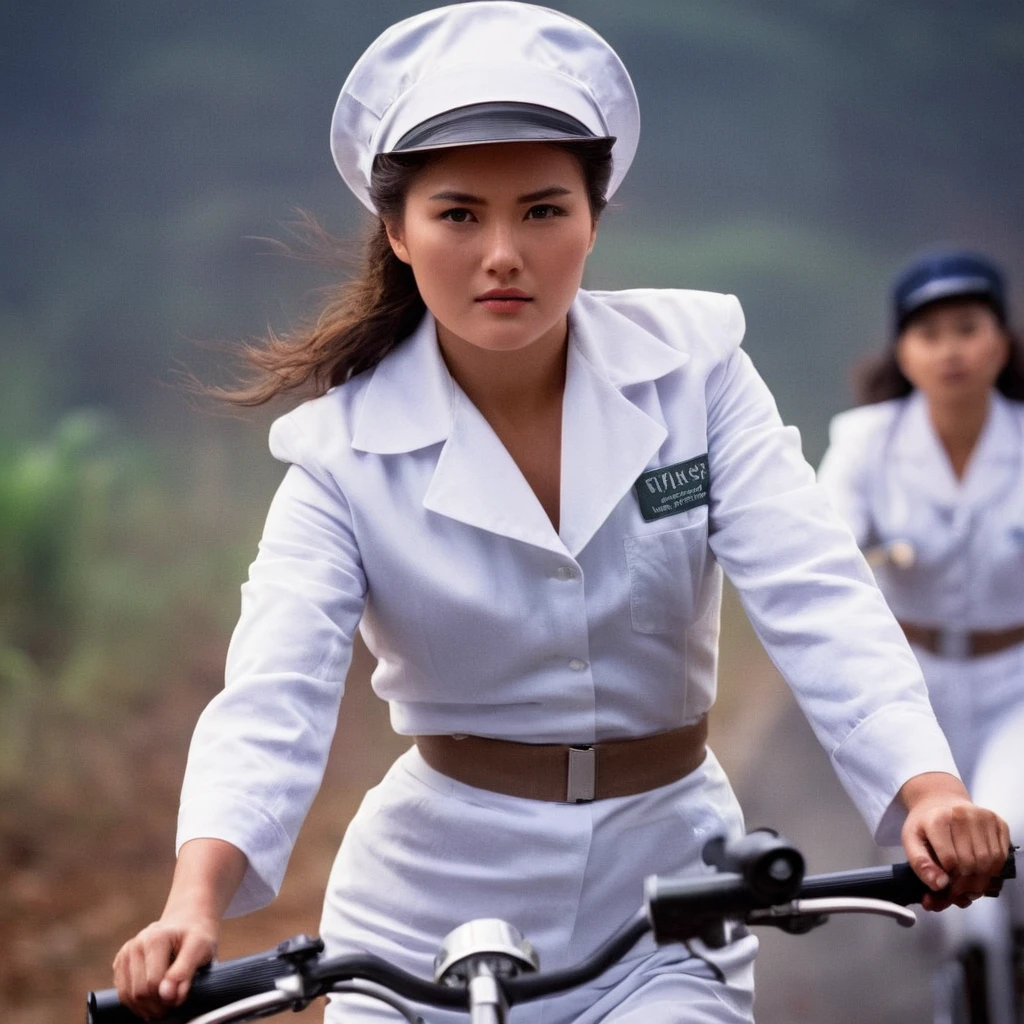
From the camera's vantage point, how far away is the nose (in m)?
2.24

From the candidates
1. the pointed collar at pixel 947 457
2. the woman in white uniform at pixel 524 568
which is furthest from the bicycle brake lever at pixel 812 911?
the pointed collar at pixel 947 457

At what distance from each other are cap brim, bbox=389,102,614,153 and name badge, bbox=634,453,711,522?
0.51 m

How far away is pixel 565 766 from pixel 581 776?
3cm

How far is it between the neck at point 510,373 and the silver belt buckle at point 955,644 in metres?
2.68

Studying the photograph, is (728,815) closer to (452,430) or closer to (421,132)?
(452,430)

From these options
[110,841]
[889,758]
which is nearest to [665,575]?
[889,758]

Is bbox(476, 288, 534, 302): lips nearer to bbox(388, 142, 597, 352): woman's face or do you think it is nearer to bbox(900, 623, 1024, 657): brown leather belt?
bbox(388, 142, 597, 352): woman's face

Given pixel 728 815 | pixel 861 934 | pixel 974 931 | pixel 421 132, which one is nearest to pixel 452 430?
pixel 421 132

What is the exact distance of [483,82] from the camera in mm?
2250

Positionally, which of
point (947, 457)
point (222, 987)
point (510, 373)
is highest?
point (947, 457)

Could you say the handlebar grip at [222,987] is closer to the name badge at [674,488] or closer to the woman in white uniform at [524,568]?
the woman in white uniform at [524,568]

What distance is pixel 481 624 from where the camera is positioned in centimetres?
240

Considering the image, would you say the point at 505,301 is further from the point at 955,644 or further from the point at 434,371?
the point at 955,644

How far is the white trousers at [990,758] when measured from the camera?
4457 mm
